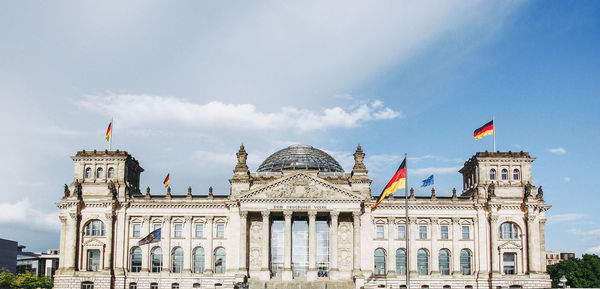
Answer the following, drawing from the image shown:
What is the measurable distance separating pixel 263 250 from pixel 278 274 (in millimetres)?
4911

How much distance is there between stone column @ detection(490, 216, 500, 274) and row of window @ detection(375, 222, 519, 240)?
1299 millimetres

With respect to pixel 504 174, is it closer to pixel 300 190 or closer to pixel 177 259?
pixel 300 190

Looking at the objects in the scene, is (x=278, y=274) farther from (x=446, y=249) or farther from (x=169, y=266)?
(x=446, y=249)

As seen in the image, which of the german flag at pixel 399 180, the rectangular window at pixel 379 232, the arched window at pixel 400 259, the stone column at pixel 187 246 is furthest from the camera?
the rectangular window at pixel 379 232

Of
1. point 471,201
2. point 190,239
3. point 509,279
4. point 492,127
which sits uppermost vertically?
point 492,127

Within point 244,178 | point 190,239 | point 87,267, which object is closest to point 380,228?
point 244,178

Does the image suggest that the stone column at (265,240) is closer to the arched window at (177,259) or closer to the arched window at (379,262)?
the arched window at (177,259)

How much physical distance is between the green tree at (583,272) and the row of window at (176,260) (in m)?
56.1

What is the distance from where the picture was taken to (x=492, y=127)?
8519 centimetres

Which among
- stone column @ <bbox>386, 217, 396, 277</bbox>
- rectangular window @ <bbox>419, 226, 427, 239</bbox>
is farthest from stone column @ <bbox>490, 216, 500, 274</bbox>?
stone column @ <bbox>386, 217, 396, 277</bbox>

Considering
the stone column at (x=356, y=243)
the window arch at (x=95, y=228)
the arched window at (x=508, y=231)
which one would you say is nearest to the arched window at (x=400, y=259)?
the stone column at (x=356, y=243)

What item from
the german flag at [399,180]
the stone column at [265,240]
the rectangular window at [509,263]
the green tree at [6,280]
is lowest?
the green tree at [6,280]

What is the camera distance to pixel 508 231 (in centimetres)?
8825

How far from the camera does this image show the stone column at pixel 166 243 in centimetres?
8825
